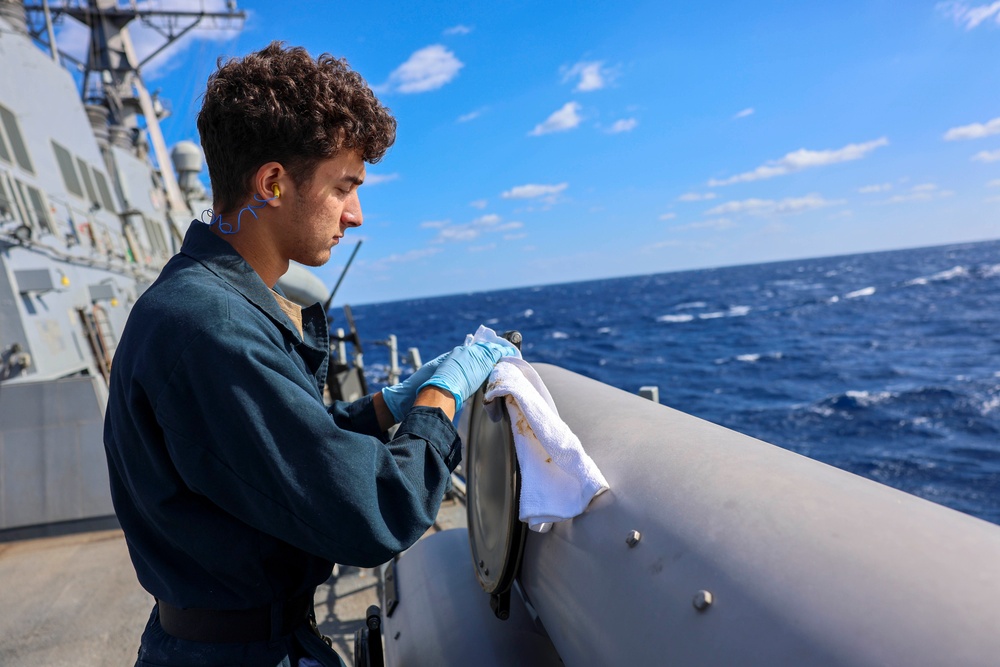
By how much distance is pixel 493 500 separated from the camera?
5.95 ft

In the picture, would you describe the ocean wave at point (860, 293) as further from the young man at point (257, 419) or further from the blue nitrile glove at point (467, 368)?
the young man at point (257, 419)

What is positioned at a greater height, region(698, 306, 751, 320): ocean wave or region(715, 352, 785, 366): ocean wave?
region(715, 352, 785, 366): ocean wave

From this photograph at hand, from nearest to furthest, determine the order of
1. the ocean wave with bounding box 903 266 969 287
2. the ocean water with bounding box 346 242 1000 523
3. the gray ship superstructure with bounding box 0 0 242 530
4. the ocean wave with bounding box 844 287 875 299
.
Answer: the gray ship superstructure with bounding box 0 0 242 530, the ocean water with bounding box 346 242 1000 523, the ocean wave with bounding box 844 287 875 299, the ocean wave with bounding box 903 266 969 287

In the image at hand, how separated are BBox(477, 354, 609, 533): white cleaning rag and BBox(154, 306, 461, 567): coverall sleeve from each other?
1.35ft

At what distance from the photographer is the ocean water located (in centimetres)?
976

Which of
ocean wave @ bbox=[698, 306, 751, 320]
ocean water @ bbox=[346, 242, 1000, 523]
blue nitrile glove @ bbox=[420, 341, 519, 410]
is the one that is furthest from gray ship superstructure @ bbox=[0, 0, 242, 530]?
ocean wave @ bbox=[698, 306, 751, 320]

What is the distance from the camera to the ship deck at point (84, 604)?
3518 mm

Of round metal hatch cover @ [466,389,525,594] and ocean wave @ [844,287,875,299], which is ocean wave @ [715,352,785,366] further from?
ocean wave @ [844,287,875,299]

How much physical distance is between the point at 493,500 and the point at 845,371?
57.9 feet

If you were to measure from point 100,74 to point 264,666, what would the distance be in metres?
18.1

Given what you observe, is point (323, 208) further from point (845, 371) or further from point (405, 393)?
point (845, 371)

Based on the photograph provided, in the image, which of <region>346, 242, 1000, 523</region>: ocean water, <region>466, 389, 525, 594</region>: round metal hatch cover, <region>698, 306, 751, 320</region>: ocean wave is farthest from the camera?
<region>698, 306, 751, 320</region>: ocean wave

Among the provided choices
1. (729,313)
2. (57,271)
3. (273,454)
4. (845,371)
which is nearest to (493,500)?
(273,454)

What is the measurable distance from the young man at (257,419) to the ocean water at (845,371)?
8538 mm
